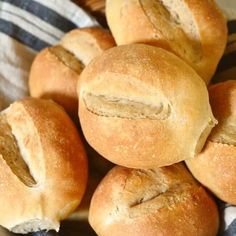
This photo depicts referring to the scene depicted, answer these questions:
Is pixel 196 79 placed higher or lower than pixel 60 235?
higher

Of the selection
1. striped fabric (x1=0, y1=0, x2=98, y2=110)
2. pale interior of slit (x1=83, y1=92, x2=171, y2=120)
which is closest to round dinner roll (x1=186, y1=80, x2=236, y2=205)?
pale interior of slit (x1=83, y1=92, x2=171, y2=120)

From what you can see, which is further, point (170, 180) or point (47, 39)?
point (47, 39)

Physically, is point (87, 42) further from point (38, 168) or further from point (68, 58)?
point (38, 168)

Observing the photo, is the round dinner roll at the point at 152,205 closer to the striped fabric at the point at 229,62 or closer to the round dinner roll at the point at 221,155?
the round dinner roll at the point at 221,155

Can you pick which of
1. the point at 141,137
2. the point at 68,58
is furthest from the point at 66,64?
the point at 141,137

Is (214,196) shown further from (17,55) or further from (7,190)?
(17,55)

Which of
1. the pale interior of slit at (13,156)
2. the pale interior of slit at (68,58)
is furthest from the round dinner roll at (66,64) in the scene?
the pale interior of slit at (13,156)

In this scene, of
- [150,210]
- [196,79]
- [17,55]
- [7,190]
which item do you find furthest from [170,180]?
[17,55]
